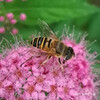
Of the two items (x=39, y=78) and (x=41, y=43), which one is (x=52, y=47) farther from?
(x=39, y=78)

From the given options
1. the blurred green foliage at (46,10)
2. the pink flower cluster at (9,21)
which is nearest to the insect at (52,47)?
the pink flower cluster at (9,21)

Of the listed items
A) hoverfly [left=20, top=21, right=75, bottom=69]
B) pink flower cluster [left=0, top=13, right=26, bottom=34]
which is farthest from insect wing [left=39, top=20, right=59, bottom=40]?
pink flower cluster [left=0, top=13, right=26, bottom=34]

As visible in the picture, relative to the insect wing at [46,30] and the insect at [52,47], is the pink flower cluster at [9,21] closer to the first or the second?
the insect wing at [46,30]

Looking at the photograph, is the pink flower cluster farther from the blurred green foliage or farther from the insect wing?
the insect wing

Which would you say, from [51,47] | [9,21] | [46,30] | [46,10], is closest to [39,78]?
[51,47]

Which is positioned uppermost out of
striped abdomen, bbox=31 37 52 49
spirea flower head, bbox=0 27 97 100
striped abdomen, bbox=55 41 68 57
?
striped abdomen, bbox=31 37 52 49

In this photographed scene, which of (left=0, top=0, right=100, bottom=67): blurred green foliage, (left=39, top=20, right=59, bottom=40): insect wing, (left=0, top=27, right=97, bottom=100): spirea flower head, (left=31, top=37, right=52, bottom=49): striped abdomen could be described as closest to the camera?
(left=31, top=37, right=52, bottom=49): striped abdomen
